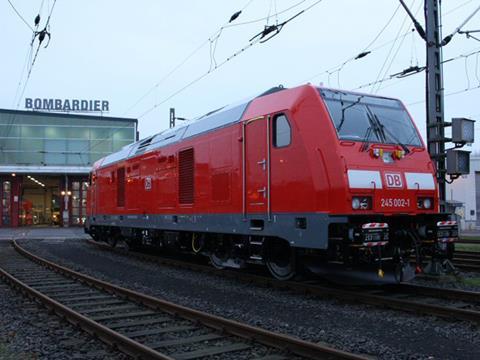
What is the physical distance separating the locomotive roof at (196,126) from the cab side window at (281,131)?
130 cm

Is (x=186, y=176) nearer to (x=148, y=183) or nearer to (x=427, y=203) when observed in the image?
(x=148, y=183)

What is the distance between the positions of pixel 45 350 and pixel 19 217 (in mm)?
44381

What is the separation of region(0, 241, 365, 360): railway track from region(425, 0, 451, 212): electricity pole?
7.42m

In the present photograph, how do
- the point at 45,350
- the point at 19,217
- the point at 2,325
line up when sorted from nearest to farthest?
the point at 45,350, the point at 2,325, the point at 19,217

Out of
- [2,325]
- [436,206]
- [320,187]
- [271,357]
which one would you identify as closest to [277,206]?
[320,187]

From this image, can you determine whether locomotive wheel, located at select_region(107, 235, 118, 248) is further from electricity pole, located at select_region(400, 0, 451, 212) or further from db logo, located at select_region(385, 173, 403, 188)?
db logo, located at select_region(385, 173, 403, 188)

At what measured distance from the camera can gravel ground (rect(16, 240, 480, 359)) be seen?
235 inches

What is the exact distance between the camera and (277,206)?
9.62 m

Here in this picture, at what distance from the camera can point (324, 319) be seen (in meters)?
7.44

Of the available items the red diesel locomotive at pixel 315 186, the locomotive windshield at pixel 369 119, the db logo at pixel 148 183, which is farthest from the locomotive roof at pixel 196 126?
the locomotive windshield at pixel 369 119

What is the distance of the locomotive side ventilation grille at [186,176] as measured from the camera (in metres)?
12.9

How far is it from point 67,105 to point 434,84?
144ft

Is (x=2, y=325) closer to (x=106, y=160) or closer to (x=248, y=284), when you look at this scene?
(x=248, y=284)

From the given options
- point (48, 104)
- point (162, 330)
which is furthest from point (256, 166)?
point (48, 104)
